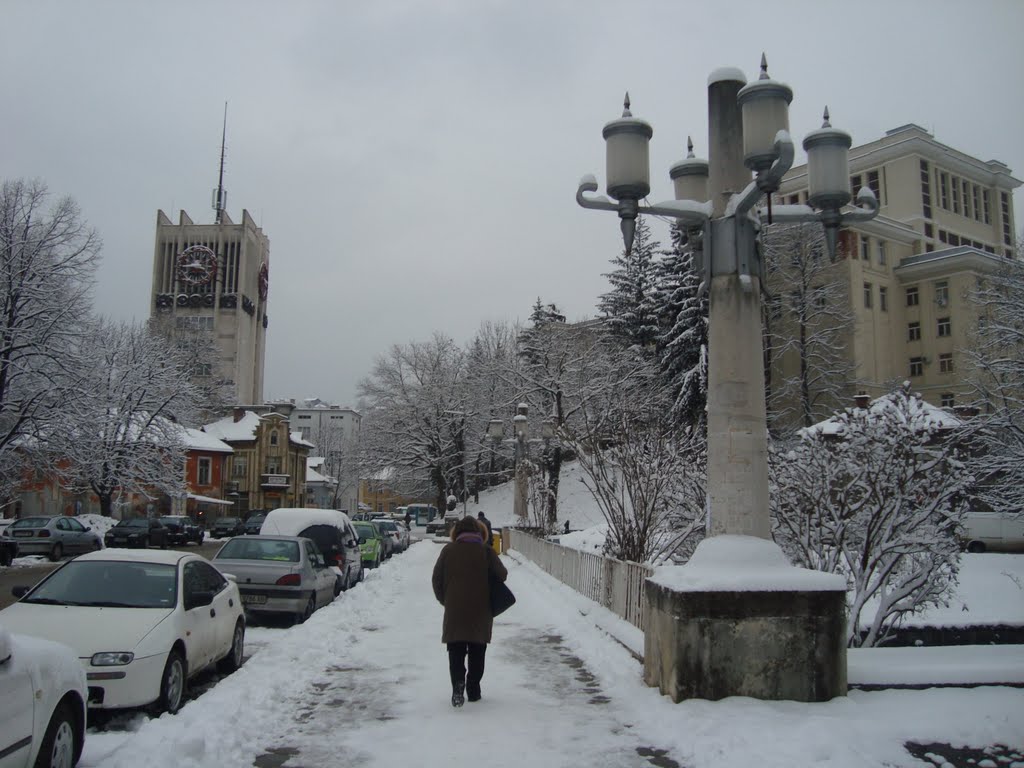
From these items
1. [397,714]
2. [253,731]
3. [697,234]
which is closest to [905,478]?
Answer: [697,234]

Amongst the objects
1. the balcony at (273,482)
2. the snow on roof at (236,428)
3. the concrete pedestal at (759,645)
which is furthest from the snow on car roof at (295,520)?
the snow on roof at (236,428)

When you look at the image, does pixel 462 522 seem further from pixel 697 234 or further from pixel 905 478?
pixel 905 478

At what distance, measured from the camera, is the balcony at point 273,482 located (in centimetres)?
7732

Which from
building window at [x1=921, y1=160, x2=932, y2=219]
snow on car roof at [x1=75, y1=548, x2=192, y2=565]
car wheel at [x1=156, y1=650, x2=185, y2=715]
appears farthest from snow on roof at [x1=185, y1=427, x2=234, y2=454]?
car wheel at [x1=156, y1=650, x2=185, y2=715]

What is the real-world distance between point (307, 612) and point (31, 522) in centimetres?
2188

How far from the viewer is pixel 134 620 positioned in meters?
7.81

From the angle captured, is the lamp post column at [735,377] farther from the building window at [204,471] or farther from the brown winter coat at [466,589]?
the building window at [204,471]

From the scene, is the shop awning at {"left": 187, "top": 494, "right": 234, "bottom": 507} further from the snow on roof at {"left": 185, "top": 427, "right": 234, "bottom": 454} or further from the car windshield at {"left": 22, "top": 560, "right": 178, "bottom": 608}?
the car windshield at {"left": 22, "top": 560, "right": 178, "bottom": 608}

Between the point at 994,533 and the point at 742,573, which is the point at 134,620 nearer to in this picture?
the point at 742,573

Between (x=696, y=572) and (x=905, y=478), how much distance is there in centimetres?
414

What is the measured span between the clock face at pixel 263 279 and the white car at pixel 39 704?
394 ft

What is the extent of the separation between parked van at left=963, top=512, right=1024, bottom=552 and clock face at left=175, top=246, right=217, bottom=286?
96948 millimetres

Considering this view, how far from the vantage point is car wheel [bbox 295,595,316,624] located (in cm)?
1347

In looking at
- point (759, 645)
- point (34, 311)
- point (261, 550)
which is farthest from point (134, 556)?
point (34, 311)
